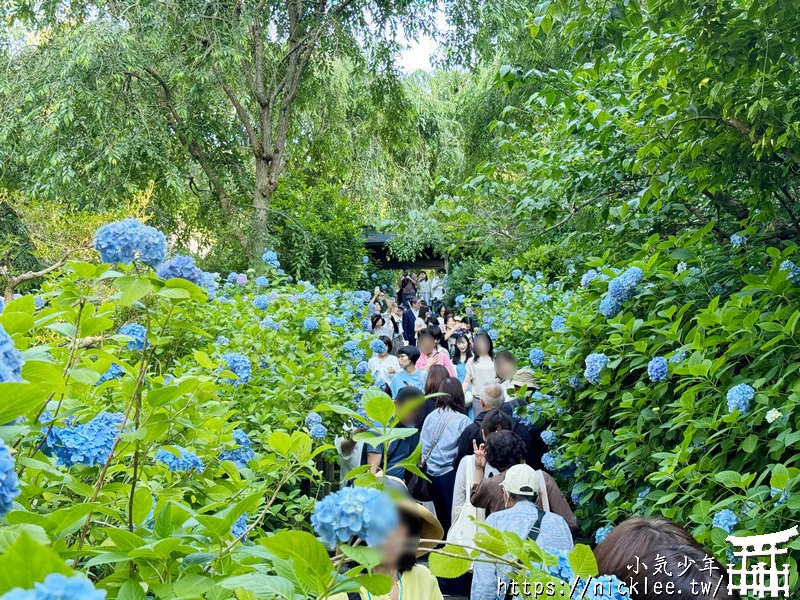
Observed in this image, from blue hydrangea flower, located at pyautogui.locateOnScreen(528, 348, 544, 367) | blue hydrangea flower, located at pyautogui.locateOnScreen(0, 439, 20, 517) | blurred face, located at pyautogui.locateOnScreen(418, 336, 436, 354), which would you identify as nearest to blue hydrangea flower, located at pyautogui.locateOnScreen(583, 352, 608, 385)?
blue hydrangea flower, located at pyautogui.locateOnScreen(528, 348, 544, 367)

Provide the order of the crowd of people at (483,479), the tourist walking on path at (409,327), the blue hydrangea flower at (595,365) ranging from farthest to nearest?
the tourist walking on path at (409,327) → the blue hydrangea flower at (595,365) → the crowd of people at (483,479)

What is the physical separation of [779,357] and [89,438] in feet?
8.74

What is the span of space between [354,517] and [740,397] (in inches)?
95.3

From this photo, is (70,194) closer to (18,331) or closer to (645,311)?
(645,311)

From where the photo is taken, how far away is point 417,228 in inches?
250

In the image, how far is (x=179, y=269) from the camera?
1555mm

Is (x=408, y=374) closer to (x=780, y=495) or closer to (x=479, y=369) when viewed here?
(x=479, y=369)

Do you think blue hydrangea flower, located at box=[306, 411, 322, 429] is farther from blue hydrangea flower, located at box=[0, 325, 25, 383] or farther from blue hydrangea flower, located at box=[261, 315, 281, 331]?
blue hydrangea flower, located at box=[0, 325, 25, 383]

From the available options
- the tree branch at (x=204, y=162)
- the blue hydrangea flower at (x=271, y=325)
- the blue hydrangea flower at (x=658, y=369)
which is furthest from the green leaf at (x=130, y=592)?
the tree branch at (x=204, y=162)

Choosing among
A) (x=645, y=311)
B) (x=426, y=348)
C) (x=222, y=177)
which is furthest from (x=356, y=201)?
(x=645, y=311)

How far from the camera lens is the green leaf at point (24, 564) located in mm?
638

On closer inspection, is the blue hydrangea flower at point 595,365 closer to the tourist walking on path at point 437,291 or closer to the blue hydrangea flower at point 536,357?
the blue hydrangea flower at point 536,357

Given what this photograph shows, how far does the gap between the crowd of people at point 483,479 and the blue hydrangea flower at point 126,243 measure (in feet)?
1.92

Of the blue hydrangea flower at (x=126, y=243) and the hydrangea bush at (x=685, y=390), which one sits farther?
the hydrangea bush at (x=685, y=390)
